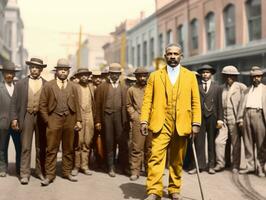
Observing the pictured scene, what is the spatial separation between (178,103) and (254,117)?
107 inches

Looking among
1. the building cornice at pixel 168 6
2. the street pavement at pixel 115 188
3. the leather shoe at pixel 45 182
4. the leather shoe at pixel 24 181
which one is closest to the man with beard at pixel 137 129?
the street pavement at pixel 115 188

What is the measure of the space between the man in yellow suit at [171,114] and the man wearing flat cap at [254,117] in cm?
243

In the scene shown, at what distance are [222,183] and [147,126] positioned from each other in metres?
2.20

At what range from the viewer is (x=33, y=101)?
7875mm

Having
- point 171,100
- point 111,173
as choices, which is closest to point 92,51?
point 111,173

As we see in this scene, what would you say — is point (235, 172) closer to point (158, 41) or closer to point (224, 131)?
point (224, 131)

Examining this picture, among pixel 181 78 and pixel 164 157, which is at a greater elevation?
pixel 181 78

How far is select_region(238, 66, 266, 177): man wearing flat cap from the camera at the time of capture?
848cm

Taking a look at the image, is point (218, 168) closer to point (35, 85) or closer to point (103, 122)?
point (103, 122)

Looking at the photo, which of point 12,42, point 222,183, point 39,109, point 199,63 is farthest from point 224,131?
point 12,42

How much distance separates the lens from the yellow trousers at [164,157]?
6.21 meters

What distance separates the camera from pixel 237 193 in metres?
7.02

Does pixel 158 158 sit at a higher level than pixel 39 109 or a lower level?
lower

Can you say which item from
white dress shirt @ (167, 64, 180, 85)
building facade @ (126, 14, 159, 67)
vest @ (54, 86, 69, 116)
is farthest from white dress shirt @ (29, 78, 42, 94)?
building facade @ (126, 14, 159, 67)
